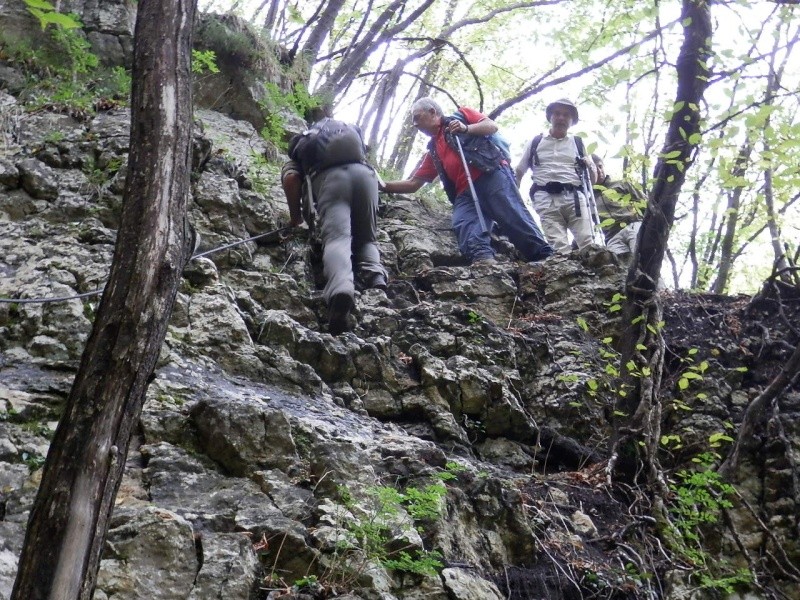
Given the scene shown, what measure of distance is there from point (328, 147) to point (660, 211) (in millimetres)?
2817

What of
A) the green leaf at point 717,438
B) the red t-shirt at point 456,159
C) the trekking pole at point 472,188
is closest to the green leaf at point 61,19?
the green leaf at point 717,438

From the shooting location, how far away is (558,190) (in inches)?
360

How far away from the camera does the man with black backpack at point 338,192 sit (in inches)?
273

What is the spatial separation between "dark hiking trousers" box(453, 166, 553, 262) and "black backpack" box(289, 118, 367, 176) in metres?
1.88

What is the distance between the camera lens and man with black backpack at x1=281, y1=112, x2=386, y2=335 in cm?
693

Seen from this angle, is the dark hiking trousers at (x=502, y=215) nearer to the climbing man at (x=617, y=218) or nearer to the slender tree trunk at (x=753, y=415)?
the climbing man at (x=617, y=218)

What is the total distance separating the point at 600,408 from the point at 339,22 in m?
9.46

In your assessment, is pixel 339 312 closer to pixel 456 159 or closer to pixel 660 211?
pixel 660 211

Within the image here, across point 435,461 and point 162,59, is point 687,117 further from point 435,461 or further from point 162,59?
point 162,59

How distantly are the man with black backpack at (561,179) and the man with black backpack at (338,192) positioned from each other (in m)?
2.66

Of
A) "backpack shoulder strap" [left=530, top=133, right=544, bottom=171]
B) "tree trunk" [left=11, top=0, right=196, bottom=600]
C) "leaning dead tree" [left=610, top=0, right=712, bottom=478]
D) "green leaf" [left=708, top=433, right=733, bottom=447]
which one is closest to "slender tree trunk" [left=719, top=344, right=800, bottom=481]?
"green leaf" [left=708, top=433, right=733, bottom=447]

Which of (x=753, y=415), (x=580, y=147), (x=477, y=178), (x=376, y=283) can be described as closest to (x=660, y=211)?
(x=753, y=415)

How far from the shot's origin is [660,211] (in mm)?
6215

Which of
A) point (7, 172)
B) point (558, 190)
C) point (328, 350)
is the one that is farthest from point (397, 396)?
point (558, 190)
